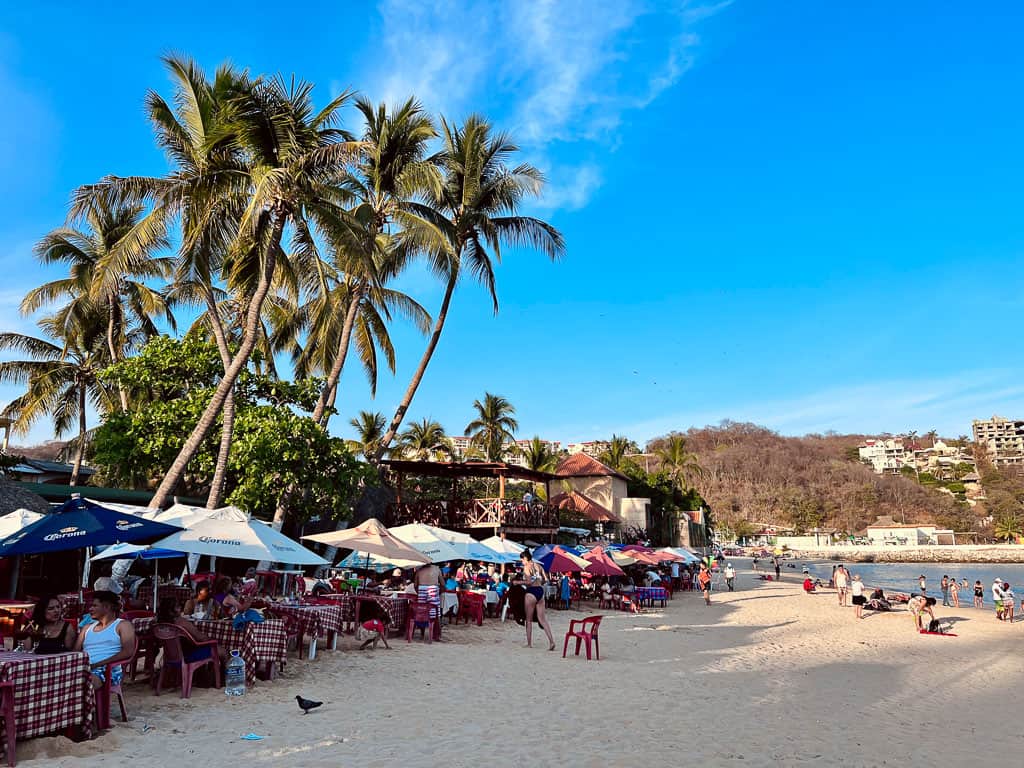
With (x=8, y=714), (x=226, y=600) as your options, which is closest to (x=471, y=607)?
(x=226, y=600)

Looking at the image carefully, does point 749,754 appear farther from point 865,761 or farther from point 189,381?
point 189,381

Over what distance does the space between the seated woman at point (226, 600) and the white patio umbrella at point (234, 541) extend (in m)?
0.40

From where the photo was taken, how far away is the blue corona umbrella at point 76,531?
6844mm

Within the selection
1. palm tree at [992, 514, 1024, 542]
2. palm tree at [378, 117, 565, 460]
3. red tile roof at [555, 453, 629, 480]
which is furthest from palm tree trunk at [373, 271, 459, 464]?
palm tree at [992, 514, 1024, 542]

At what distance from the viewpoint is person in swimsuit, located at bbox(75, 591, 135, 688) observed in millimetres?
5457

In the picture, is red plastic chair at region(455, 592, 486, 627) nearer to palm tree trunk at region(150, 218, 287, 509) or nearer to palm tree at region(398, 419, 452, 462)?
palm tree trunk at region(150, 218, 287, 509)

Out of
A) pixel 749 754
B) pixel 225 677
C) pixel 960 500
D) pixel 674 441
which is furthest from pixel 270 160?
pixel 960 500

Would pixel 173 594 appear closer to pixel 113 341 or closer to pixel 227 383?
pixel 227 383

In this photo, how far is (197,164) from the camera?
1506 centimetres

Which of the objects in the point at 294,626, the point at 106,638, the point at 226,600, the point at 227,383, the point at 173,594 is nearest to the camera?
the point at 106,638

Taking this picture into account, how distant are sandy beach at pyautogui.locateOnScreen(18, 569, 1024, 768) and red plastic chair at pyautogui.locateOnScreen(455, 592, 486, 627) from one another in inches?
35.8

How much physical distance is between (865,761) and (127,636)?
5.95m

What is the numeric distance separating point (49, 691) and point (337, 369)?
15.0 m

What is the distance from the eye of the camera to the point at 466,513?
941 inches
